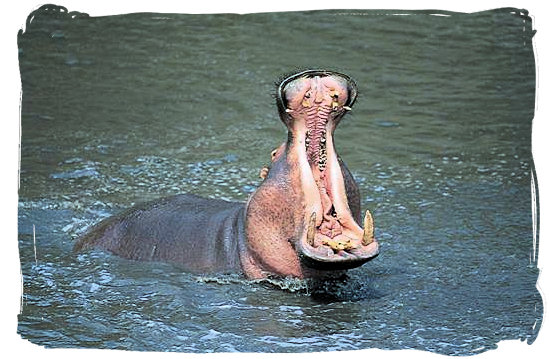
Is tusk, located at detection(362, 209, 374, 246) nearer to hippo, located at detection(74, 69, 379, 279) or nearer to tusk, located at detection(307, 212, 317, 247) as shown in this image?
hippo, located at detection(74, 69, 379, 279)

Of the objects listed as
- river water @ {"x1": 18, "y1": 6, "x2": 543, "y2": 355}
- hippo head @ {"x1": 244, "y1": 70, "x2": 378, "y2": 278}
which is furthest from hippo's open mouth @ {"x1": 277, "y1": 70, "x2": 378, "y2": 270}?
river water @ {"x1": 18, "y1": 6, "x2": 543, "y2": 355}

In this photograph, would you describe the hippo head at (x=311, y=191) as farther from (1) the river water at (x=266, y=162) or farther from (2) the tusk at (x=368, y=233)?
(1) the river water at (x=266, y=162)

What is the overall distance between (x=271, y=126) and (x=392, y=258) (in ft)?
8.63

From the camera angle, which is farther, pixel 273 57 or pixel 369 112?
pixel 273 57

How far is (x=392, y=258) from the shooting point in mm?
6133

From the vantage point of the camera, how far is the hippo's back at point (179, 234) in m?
5.66

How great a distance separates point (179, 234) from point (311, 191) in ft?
3.29

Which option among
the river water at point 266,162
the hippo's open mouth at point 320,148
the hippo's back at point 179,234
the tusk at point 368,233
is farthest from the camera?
the hippo's back at point 179,234

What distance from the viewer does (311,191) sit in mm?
5164

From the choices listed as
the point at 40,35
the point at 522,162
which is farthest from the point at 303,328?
the point at 40,35


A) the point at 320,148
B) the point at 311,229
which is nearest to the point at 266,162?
the point at 320,148

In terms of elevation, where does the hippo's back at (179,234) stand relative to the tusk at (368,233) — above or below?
below

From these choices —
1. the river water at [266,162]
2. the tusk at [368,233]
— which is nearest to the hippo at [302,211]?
the tusk at [368,233]

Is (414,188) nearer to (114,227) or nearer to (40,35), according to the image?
(114,227)
